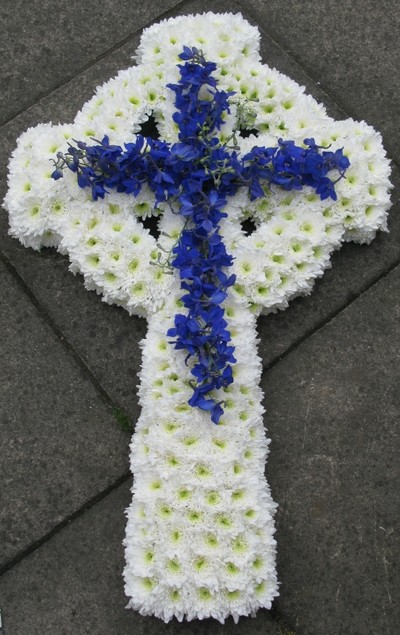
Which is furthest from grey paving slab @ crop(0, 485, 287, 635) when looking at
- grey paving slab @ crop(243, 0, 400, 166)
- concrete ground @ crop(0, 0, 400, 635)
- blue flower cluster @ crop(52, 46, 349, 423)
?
grey paving slab @ crop(243, 0, 400, 166)

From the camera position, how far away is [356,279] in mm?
3342

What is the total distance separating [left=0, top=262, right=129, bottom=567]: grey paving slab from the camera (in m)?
3.04

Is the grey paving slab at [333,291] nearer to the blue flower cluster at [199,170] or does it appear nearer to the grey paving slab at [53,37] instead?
the blue flower cluster at [199,170]

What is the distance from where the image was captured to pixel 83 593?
9.72 ft

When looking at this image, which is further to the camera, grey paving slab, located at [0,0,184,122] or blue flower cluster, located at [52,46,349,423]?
grey paving slab, located at [0,0,184,122]

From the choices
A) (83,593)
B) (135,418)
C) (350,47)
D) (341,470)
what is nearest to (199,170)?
(135,418)

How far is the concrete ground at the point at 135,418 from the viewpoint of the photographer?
9.69 feet

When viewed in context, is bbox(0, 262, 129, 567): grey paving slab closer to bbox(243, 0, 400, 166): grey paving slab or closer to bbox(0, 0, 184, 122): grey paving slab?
bbox(0, 0, 184, 122): grey paving slab

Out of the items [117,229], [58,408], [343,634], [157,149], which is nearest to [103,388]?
[58,408]

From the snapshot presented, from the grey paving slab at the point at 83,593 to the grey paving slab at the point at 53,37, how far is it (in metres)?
2.02

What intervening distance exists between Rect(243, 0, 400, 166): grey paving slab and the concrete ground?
5 centimetres

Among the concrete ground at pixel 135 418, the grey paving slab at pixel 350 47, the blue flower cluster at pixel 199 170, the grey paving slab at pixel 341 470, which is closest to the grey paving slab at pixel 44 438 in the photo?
the concrete ground at pixel 135 418

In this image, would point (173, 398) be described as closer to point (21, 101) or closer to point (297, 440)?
point (297, 440)

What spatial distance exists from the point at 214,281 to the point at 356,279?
29.4 inches
